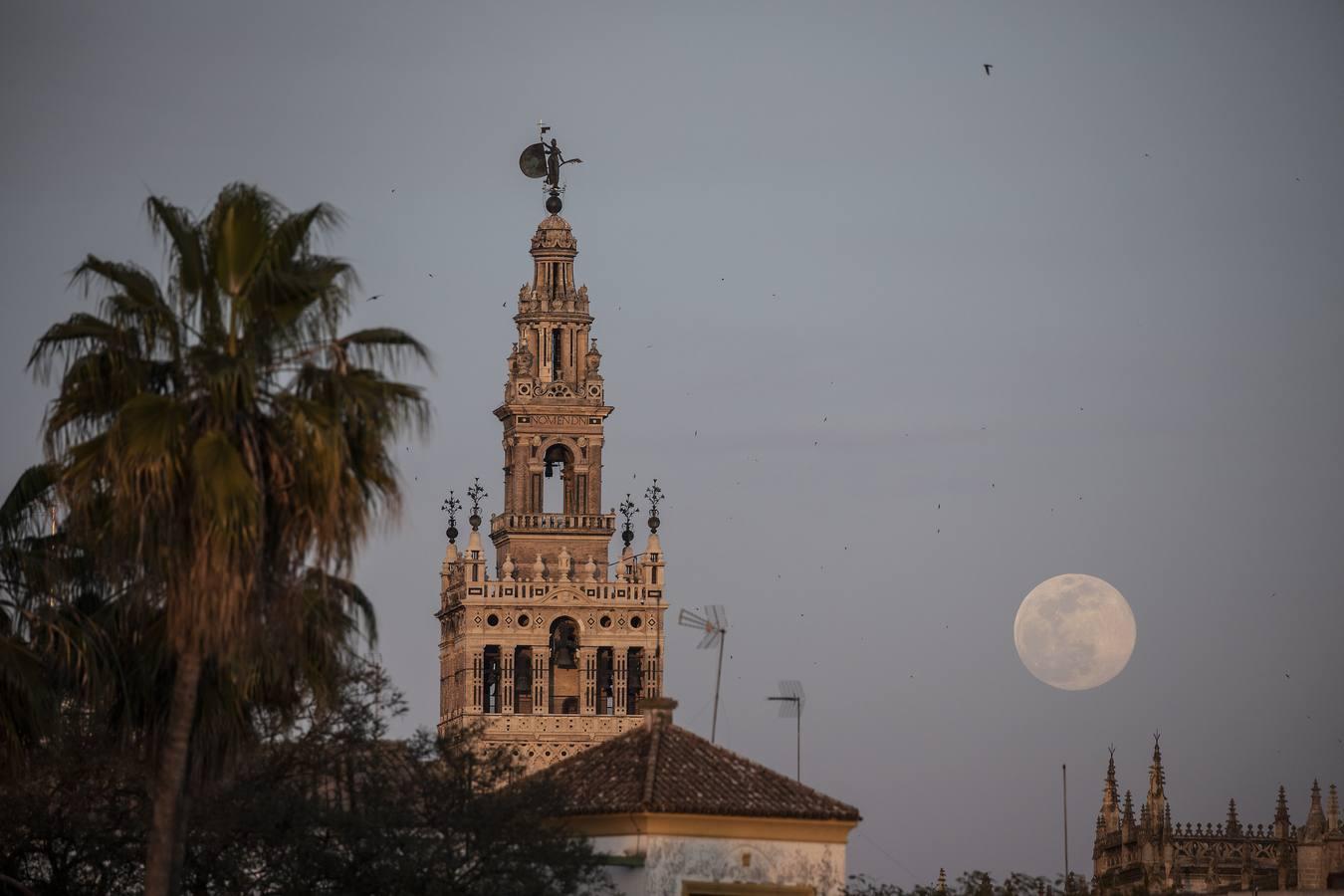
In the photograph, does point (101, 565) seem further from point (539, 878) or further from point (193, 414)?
point (539, 878)

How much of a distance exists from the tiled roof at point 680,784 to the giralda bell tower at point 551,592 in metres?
73.3

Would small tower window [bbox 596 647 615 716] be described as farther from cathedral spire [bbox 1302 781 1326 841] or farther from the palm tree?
the palm tree

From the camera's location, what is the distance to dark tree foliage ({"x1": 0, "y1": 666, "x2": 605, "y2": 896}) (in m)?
44.0

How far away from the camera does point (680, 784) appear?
50.5m

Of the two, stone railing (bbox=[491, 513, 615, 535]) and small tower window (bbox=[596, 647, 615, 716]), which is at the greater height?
stone railing (bbox=[491, 513, 615, 535])

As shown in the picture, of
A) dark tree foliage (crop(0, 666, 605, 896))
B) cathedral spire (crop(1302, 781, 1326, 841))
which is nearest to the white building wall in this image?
dark tree foliage (crop(0, 666, 605, 896))

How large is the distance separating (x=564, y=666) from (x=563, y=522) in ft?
20.7

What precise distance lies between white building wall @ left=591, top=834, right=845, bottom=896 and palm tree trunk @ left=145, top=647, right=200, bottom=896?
41.9 ft

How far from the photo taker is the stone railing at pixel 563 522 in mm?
129625

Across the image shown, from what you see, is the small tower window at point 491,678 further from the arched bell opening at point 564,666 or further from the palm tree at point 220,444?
the palm tree at point 220,444

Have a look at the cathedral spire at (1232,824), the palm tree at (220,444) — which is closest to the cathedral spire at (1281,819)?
the cathedral spire at (1232,824)

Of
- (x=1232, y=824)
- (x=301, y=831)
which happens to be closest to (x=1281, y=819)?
(x=1232, y=824)

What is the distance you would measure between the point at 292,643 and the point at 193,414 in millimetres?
3263

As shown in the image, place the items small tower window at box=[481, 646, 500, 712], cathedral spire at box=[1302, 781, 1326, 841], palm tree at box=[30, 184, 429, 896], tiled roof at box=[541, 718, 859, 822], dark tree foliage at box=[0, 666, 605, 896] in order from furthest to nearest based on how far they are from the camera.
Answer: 1. small tower window at box=[481, 646, 500, 712]
2. cathedral spire at box=[1302, 781, 1326, 841]
3. tiled roof at box=[541, 718, 859, 822]
4. dark tree foliage at box=[0, 666, 605, 896]
5. palm tree at box=[30, 184, 429, 896]
